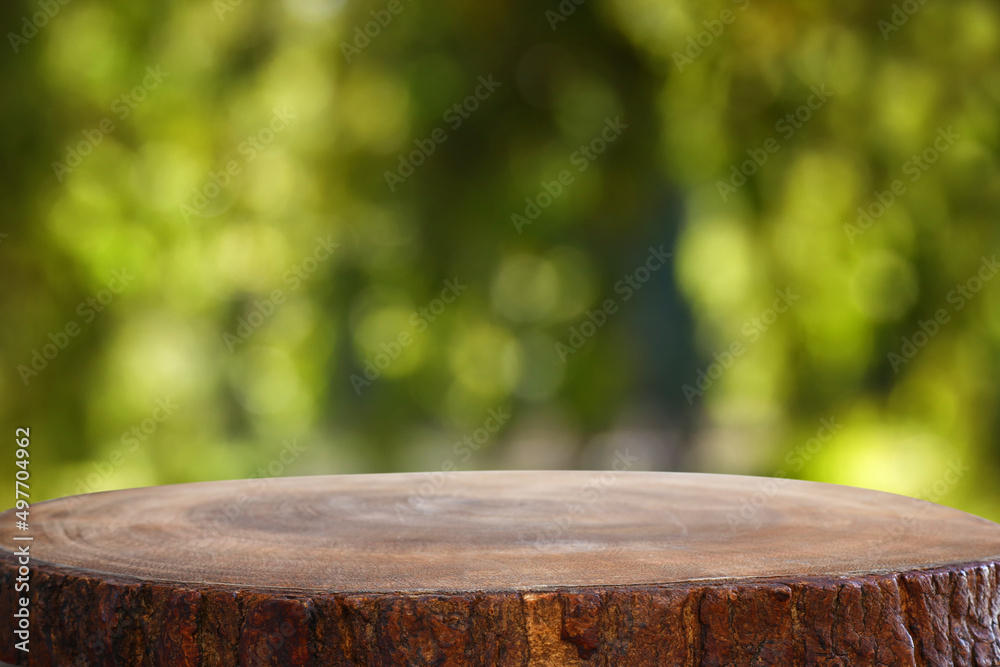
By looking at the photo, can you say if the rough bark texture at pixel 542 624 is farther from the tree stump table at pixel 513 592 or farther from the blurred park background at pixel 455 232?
the blurred park background at pixel 455 232

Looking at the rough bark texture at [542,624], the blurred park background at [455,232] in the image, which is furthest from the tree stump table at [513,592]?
the blurred park background at [455,232]

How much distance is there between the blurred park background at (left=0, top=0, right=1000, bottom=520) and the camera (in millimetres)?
2828

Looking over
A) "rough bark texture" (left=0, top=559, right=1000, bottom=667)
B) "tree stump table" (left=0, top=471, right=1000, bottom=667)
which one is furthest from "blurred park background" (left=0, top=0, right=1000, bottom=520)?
"rough bark texture" (left=0, top=559, right=1000, bottom=667)

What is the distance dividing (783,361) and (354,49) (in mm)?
1668

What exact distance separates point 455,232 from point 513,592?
2304 mm

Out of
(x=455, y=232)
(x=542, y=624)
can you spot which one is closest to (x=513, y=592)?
(x=542, y=624)

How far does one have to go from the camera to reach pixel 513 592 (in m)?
0.76

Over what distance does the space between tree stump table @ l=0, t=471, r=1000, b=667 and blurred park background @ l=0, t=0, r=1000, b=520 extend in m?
1.91

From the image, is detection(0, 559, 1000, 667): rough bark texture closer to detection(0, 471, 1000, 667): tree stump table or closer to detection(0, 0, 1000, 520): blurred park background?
detection(0, 471, 1000, 667): tree stump table

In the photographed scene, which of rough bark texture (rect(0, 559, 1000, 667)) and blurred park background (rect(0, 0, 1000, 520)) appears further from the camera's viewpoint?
blurred park background (rect(0, 0, 1000, 520))

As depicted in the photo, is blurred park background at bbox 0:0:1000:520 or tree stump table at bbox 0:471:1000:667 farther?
blurred park background at bbox 0:0:1000:520

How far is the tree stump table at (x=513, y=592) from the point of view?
2.50ft

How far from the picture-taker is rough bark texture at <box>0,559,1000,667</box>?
2.48 feet

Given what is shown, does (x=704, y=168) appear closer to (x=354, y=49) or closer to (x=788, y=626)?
(x=354, y=49)
